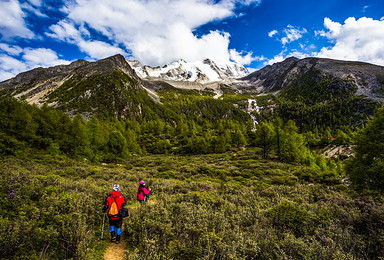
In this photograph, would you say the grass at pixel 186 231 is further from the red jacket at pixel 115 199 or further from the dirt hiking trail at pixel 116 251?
the red jacket at pixel 115 199

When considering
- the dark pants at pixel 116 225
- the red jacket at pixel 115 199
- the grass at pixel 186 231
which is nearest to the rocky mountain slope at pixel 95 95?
the grass at pixel 186 231

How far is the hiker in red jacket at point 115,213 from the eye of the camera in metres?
6.13

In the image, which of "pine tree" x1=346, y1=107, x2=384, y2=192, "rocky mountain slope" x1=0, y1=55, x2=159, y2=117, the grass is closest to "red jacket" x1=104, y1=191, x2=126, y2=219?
the grass

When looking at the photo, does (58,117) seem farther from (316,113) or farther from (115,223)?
(316,113)

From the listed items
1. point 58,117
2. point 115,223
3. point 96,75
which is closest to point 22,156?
point 58,117

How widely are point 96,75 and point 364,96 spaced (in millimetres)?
267567

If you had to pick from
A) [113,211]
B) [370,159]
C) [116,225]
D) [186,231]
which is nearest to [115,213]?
[113,211]

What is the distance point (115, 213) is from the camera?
636 cm

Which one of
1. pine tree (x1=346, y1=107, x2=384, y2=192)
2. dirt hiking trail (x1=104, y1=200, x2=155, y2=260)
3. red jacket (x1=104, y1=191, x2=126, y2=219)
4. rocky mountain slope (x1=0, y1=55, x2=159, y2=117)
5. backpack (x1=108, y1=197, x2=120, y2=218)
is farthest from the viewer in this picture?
rocky mountain slope (x1=0, y1=55, x2=159, y2=117)

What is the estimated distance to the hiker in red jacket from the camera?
6.13 metres

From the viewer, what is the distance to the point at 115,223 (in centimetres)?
626

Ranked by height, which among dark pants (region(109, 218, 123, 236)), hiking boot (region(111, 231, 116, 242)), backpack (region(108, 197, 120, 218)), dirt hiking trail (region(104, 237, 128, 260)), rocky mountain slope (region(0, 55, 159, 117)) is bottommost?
dirt hiking trail (region(104, 237, 128, 260))

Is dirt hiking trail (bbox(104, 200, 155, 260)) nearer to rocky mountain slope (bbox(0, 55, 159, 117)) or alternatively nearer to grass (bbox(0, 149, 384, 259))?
grass (bbox(0, 149, 384, 259))

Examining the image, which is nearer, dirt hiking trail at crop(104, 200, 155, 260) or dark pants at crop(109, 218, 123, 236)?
dirt hiking trail at crop(104, 200, 155, 260)
